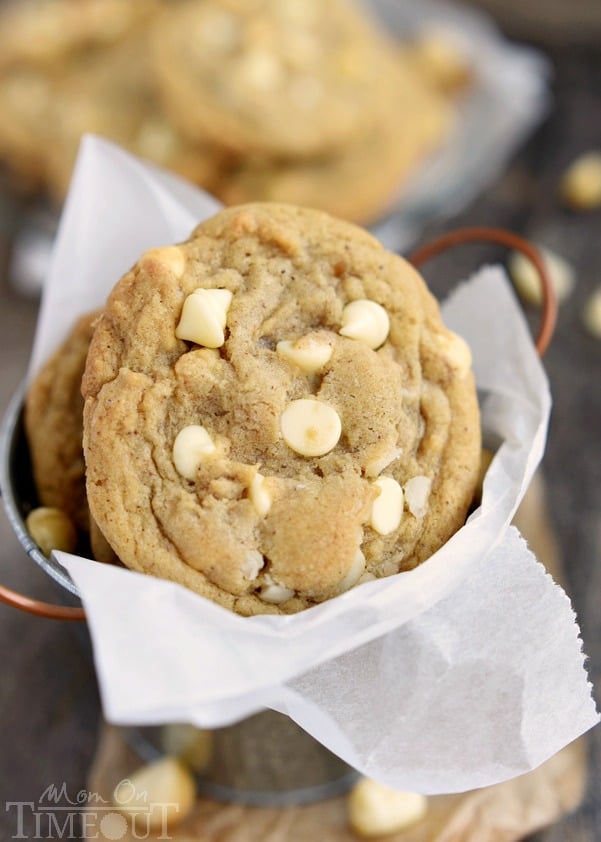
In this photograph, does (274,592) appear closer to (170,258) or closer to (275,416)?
(275,416)

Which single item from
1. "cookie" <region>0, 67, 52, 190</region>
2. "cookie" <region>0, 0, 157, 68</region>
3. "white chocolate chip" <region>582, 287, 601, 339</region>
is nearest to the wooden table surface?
"white chocolate chip" <region>582, 287, 601, 339</region>

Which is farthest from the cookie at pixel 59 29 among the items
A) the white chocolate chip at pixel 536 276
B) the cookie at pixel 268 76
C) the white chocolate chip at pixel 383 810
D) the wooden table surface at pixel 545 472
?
the white chocolate chip at pixel 383 810

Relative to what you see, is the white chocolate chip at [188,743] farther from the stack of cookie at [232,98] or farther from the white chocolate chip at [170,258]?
the stack of cookie at [232,98]

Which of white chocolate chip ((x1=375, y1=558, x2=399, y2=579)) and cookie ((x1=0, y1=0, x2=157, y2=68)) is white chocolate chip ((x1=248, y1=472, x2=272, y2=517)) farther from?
cookie ((x1=0, y1=0, x2=157, y2=68))

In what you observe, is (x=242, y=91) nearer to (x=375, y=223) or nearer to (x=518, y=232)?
(x=375, y=223)

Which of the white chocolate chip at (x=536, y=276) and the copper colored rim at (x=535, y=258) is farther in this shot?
the white chocolate chip at (x=536, y=276)

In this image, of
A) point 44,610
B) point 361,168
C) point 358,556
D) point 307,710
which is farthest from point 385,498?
point 361,168

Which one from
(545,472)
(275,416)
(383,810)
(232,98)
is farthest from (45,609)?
(232,98)
